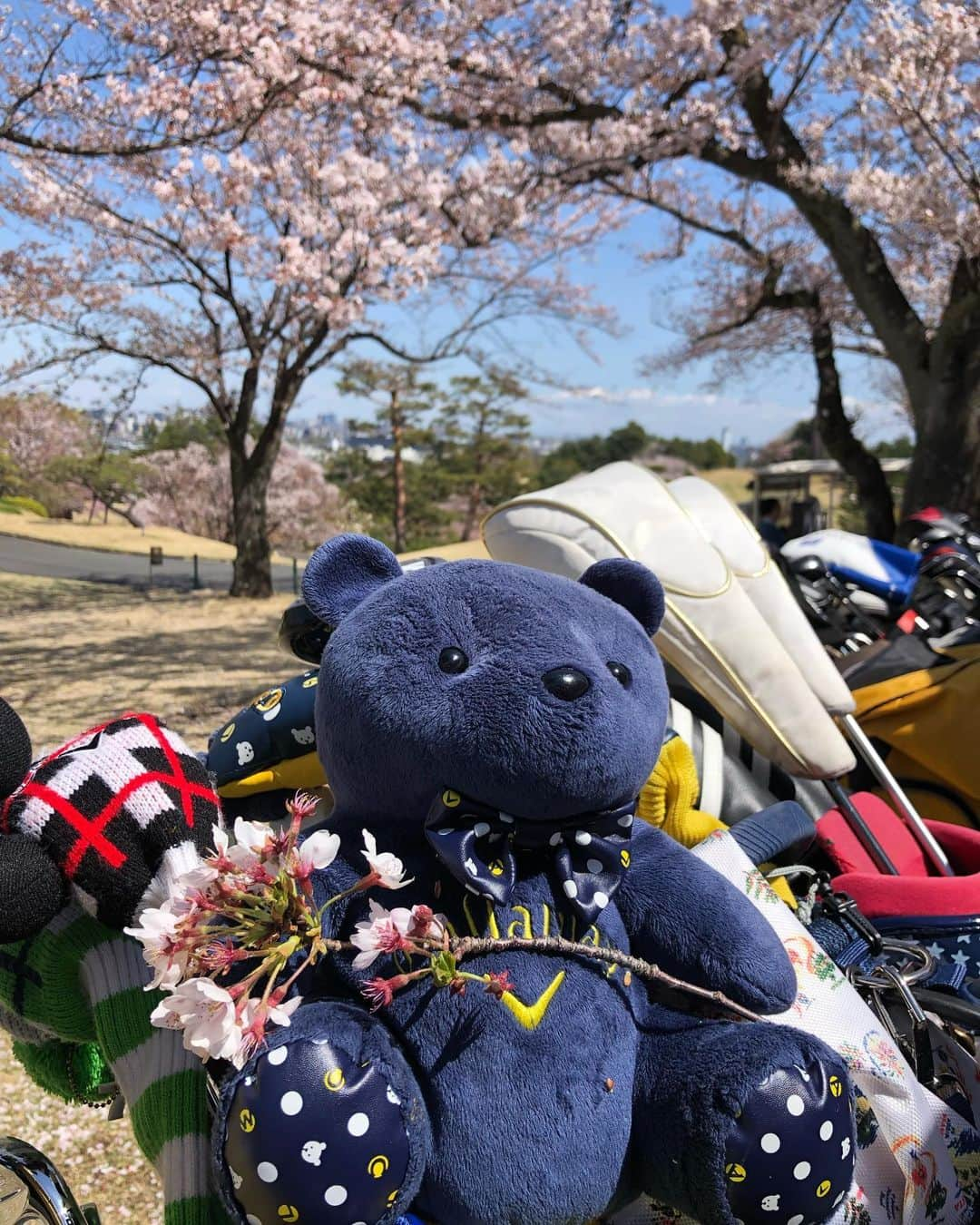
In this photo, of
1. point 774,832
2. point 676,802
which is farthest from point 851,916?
point 676,802

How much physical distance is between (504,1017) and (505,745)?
341mm

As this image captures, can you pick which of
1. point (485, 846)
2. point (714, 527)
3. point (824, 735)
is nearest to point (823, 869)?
point (824, 735)

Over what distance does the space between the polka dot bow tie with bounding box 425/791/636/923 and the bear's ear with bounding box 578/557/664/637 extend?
0.33 m

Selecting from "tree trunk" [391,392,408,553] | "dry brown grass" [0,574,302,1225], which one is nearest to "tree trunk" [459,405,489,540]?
"tree trunk" [391,392,408,553]

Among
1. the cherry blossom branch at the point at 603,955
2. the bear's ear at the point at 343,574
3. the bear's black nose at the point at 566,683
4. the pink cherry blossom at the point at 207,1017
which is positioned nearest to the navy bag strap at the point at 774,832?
the cherry blossom branch at the point at 603,955

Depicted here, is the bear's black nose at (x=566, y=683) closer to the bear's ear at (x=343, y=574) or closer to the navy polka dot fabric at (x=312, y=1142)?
the bear's ear at (x=343, y=574)

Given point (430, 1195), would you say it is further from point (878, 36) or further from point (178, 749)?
point (878, 36)

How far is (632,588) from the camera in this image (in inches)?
60.9

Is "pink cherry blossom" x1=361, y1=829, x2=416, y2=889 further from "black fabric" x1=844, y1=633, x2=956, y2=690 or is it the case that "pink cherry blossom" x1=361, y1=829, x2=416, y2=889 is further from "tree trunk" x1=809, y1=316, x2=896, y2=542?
"tree trunk" x1=809, y1=316, x2=896, y2=542

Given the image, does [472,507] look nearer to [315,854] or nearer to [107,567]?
[107,567]

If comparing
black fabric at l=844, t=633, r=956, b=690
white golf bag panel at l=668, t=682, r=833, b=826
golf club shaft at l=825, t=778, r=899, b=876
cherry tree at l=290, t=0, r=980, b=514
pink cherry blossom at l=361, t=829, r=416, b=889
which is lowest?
golf club shaft at l=825, t=778, r=899, b=876

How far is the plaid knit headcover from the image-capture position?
126 cm

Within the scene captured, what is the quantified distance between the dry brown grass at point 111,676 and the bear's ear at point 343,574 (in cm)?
147

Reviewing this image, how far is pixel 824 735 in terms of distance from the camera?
198cm
